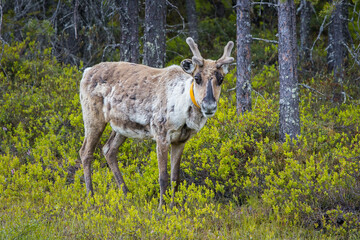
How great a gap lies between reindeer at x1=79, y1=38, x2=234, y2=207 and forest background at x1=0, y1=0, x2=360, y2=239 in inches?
18.3

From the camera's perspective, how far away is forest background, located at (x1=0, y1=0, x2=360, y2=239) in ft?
19.5

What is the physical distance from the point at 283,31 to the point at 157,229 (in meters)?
4.04

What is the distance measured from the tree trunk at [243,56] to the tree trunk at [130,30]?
3.10 meters

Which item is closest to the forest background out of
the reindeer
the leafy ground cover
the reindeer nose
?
the leafy ground cover

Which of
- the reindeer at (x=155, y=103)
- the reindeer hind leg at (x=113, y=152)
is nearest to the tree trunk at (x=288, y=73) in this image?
the reindeer at (x=155, y=103)

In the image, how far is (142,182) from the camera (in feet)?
24.7

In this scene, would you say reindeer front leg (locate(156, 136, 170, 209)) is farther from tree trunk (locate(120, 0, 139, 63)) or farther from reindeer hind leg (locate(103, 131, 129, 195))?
tree trunk (locate(120, 0, 139, 63))

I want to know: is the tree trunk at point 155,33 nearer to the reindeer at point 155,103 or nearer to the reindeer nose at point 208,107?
the reindeer at point 155,103

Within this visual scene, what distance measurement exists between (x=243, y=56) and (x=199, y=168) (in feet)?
9.53

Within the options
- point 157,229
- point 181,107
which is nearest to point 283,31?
point 181,107

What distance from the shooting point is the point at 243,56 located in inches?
359

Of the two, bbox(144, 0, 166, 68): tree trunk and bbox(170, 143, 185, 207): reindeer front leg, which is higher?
bbox(144, 0, 166, 68): tree trunk

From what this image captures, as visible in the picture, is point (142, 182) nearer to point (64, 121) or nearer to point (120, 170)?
point (120, 170)

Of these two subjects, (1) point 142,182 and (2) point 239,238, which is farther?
(1) point 142,182
